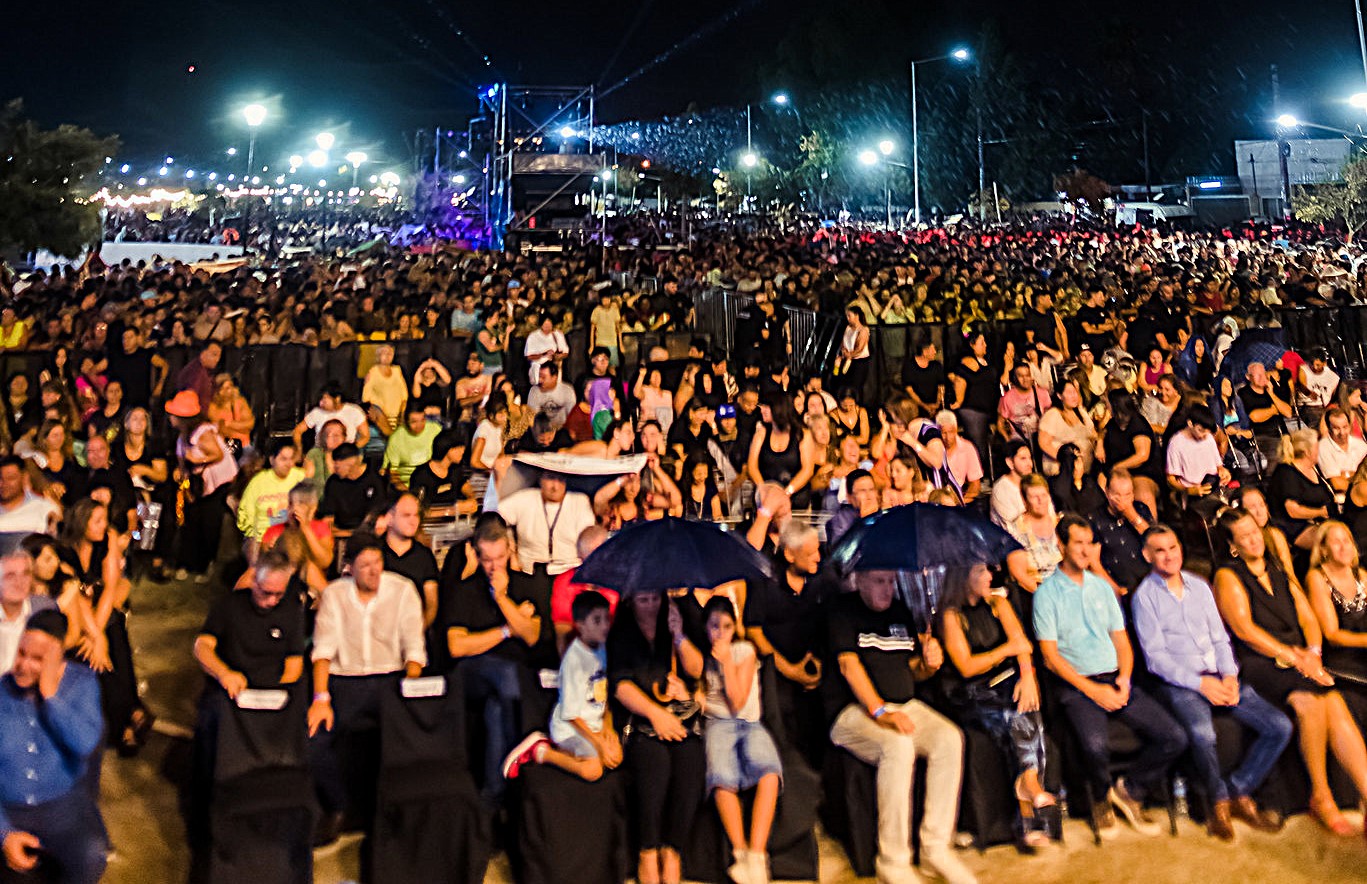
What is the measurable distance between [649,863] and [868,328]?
881 cm

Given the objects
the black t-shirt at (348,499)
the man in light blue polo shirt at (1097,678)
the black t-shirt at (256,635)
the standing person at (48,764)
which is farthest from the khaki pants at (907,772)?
the black t-shirt at (348,499)

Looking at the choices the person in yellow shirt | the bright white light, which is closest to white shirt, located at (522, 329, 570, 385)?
the person in yellow shirt

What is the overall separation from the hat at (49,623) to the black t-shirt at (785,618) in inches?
132

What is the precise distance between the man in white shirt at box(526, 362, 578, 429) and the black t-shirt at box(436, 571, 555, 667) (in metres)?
4.53

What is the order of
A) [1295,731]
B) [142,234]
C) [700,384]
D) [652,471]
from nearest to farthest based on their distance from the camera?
1. [1295,731]
2. [652,471]
3. [700,384]
4. [142,234]

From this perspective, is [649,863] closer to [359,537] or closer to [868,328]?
[359,537]

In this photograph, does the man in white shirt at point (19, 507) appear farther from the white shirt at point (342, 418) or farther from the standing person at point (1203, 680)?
the standing person at point (1203, 680)

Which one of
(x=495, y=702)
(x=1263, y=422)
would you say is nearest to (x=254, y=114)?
(x=1263, y=422)

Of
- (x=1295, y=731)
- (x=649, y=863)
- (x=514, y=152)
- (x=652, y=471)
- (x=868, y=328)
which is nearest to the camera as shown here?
(x=649, y=863)

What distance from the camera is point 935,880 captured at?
5.18 meters

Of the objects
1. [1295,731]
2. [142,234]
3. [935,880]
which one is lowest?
[935,880]

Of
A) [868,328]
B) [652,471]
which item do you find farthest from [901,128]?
[652,471]

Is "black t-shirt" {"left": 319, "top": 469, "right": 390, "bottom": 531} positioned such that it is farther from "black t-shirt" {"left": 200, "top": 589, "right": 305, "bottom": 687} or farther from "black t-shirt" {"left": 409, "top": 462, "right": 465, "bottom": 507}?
"black t-shirt" {"left": 200, "top": 589, "right": 305, "bottom": 687}

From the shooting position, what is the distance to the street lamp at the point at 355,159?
9115 cm
